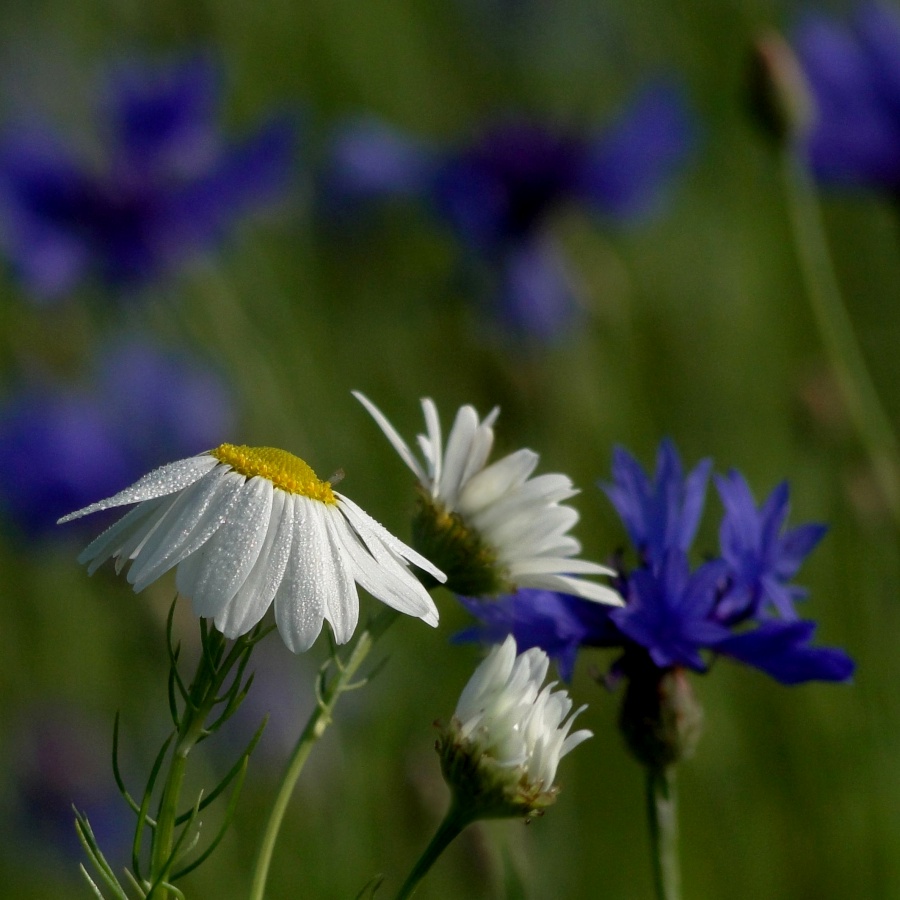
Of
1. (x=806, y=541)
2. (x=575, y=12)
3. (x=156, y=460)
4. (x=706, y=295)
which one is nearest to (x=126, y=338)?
(x=156, y=460)

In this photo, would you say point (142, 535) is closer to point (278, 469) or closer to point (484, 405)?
point (278, 469)

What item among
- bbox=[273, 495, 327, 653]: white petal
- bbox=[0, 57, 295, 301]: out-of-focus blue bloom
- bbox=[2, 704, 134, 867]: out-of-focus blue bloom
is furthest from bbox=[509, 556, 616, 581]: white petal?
bbox=[2, 704, 134, 867]: out-of-focus blue bloom

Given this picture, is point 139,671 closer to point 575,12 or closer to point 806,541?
point 806,541

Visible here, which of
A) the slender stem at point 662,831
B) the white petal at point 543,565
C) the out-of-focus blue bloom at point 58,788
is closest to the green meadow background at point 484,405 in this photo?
the out-of-focus blue bloom at point 58,788

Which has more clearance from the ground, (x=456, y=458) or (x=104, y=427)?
(x=104, y=427)

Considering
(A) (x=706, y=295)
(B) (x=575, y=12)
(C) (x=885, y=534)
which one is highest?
(B) (x=575, y=12)

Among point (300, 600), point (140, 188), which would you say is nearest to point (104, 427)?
point (140, 188)

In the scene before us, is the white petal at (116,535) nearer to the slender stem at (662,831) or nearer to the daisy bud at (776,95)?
the slender stem at (662,831)
